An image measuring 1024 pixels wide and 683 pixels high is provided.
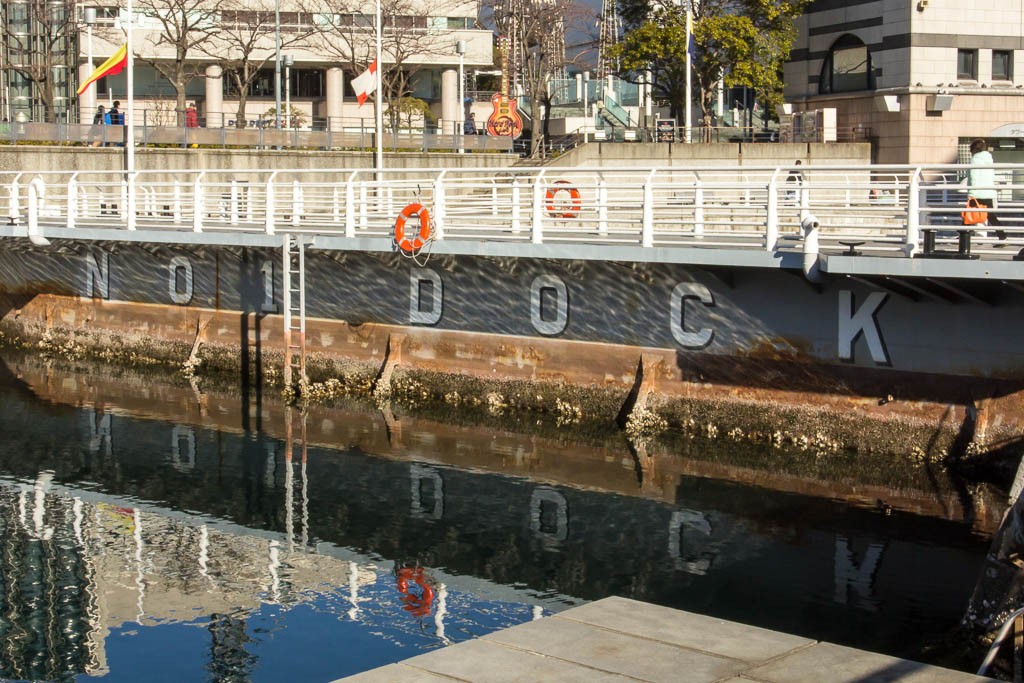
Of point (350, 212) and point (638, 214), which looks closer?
point (350, 212)

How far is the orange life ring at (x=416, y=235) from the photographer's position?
2472 centimetres

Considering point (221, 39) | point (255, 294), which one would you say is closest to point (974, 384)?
point (255, 294)

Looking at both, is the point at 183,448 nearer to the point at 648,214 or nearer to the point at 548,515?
the point at 548,515

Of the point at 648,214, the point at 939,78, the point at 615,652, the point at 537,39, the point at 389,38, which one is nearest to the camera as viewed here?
the point at 615,652

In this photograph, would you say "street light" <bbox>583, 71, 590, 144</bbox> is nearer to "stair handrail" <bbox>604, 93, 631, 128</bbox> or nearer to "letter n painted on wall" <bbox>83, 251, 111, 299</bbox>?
"stair handrail" <bbox>604, 93, 631, 128</bbox>

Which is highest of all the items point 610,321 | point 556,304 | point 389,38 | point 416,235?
point 389,38

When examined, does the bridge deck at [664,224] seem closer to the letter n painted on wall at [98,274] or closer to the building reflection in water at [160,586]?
the letter n painted on wall at [98,274]

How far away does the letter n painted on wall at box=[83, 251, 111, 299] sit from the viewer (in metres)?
32.3

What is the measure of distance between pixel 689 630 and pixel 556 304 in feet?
47.2

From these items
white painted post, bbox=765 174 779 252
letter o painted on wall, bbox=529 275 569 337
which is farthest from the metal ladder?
white painted post, bbox=765 174 779 252

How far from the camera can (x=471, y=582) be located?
16172mm

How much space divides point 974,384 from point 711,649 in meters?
11.2

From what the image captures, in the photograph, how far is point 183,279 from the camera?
1213 inches

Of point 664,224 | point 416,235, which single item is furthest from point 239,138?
point 664,224
